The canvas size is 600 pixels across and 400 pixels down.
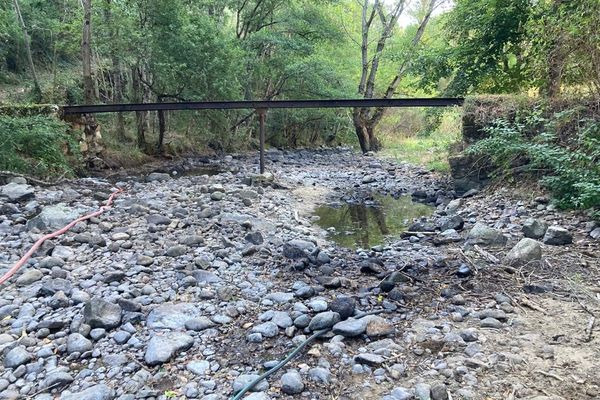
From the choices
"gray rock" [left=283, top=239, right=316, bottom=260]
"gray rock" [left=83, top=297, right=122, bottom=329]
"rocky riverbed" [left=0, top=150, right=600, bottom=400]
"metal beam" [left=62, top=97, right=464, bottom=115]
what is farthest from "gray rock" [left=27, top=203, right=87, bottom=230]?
"metal beam" [left=62, top=97, right=464, bottom=115]

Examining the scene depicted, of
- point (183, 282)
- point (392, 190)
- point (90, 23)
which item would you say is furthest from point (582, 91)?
point (90, 23)

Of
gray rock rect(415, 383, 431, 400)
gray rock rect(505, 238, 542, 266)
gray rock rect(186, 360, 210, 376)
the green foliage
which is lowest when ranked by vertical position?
gray rock rect(186, 360, 210, 376)

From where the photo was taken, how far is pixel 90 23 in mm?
9492

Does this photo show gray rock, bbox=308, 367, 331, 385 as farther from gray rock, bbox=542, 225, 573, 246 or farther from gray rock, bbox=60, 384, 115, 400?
gray rock, bbox=542, 225, 573, 246

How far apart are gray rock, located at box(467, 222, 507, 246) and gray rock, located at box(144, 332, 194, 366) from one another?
3362 mm

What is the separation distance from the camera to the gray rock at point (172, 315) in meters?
3.14

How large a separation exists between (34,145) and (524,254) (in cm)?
818

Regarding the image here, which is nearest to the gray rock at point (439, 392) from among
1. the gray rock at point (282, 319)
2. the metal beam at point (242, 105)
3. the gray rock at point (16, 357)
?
the gray rock at point (282, 319)

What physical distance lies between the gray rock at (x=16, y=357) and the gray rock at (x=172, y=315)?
2.56ft

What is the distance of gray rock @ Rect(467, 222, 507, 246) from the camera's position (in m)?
4.62

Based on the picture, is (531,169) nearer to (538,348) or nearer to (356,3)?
(538,348)

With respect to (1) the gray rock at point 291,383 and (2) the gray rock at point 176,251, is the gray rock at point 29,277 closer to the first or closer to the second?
(2) the gray rock at point 176,251

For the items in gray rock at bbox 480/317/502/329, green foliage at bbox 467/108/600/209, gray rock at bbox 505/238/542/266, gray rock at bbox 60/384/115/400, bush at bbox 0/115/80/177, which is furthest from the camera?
bush at bbox 0/115/80/177

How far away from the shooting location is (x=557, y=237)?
14.5 ft
